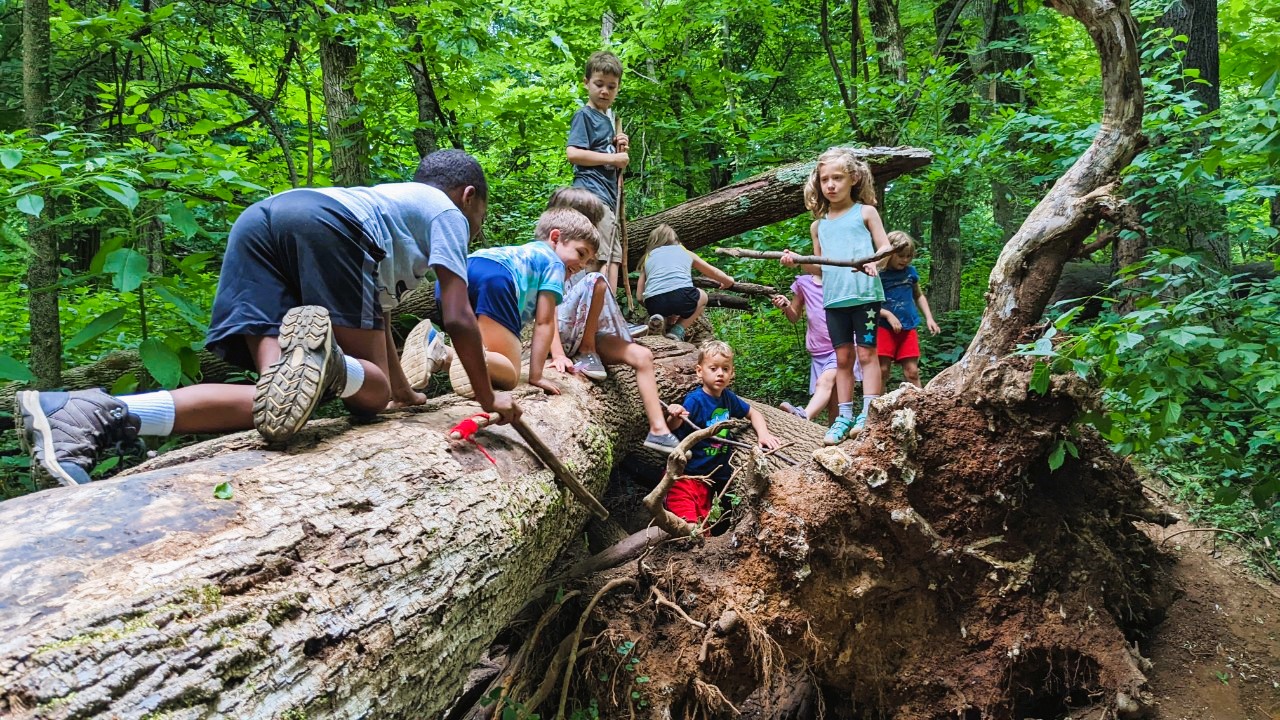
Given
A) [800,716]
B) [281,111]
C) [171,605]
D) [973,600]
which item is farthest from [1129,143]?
[281,111]

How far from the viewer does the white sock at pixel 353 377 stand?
96.1 inches

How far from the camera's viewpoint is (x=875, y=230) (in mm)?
4832

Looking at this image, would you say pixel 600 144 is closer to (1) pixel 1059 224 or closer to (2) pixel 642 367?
(2) pixel 642 367

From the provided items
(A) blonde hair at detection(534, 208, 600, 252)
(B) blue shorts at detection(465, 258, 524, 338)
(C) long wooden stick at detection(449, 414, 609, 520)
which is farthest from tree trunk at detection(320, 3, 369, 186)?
(C) long wooden stick at detection(449, 414, 609, 520)

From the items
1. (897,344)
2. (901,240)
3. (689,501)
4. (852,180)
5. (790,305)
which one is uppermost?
(852,180)

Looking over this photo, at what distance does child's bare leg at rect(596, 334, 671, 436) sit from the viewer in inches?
170

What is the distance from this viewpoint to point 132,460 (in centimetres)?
461

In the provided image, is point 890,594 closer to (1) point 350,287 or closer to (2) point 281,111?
(1) point 350,287

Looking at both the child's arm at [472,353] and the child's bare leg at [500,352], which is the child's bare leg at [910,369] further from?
the child's arm at [472,353]

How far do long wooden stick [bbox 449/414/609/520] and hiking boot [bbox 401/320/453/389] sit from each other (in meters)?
0.65

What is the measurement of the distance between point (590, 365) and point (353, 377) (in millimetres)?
2128

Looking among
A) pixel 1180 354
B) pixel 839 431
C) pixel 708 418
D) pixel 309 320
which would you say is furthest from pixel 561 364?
pixel 1180 354

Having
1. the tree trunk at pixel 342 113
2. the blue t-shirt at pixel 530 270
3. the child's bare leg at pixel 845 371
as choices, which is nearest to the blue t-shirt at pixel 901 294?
the child's bare leg at pixel 845 371

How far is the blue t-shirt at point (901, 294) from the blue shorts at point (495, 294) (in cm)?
273
